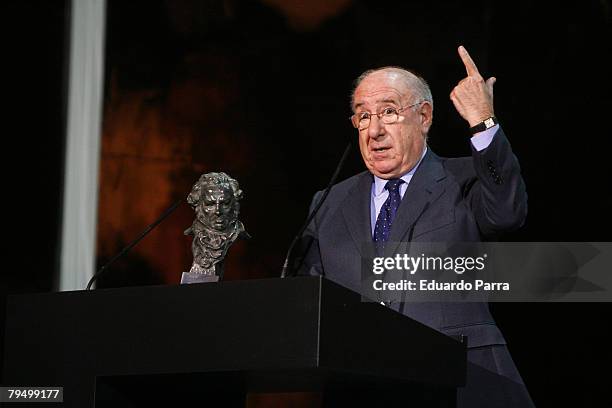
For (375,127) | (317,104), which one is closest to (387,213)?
(375,127)

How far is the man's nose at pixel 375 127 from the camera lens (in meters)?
3.33

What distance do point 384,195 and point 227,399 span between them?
0.98 m

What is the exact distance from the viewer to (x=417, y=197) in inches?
127

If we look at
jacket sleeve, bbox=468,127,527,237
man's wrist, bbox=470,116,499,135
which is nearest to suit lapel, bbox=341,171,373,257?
jacket sleeve, bbox=468,127,527,237

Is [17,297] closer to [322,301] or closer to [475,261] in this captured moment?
[322,301]

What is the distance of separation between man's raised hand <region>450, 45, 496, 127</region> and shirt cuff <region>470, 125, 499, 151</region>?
0.12ft

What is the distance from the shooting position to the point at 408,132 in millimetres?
3342

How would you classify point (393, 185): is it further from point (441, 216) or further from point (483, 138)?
point (483, 138)

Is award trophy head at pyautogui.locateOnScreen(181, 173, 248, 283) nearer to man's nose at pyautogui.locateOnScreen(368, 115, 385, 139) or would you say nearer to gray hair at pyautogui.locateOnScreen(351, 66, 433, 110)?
man's nose at pyautogui.locateOnScreen(368, 115, 385, 139)

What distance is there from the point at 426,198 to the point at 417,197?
3 centimetres

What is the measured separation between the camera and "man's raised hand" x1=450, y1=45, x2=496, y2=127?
2.90 metres

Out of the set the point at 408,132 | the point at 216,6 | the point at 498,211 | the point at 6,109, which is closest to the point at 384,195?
the point at 408,132

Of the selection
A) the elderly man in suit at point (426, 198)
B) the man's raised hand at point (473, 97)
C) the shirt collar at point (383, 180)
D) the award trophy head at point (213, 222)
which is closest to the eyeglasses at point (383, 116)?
the elderly man in suit at point (426, 198)

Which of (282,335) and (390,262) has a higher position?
(390,262)
